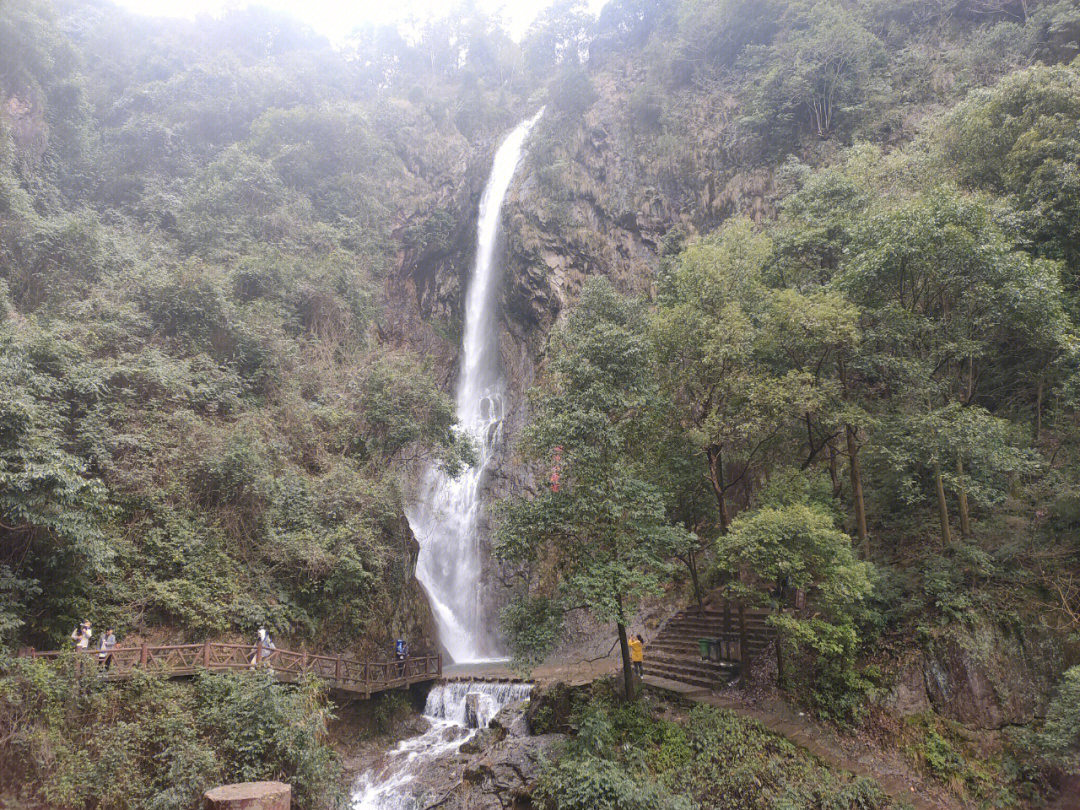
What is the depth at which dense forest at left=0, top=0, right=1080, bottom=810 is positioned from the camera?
9164 mm

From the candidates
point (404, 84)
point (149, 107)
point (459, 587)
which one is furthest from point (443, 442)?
point (404, 84)

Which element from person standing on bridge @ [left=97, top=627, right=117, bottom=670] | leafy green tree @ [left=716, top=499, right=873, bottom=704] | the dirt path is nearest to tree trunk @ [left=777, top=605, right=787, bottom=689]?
the dirt path

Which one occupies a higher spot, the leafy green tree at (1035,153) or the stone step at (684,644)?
the leafy green tree at (1035,153)

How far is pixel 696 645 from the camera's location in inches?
557

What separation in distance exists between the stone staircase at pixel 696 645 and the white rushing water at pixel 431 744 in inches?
134

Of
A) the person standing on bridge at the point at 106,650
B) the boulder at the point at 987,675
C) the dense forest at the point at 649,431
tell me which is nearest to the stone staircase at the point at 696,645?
the dense forest at the point at 649,431

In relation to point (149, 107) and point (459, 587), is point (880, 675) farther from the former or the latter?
point (149, 107)

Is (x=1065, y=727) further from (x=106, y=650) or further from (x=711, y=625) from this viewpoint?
(x=106, y=650)

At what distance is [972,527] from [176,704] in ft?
49.6

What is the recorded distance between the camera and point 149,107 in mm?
27516

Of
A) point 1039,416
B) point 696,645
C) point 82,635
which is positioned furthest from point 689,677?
point 82,635

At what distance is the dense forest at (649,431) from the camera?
916 cm

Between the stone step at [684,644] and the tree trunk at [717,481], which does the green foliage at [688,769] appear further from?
the tree trunk at [717,481]

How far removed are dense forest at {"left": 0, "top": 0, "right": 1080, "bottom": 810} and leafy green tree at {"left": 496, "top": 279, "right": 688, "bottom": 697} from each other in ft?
0.31
